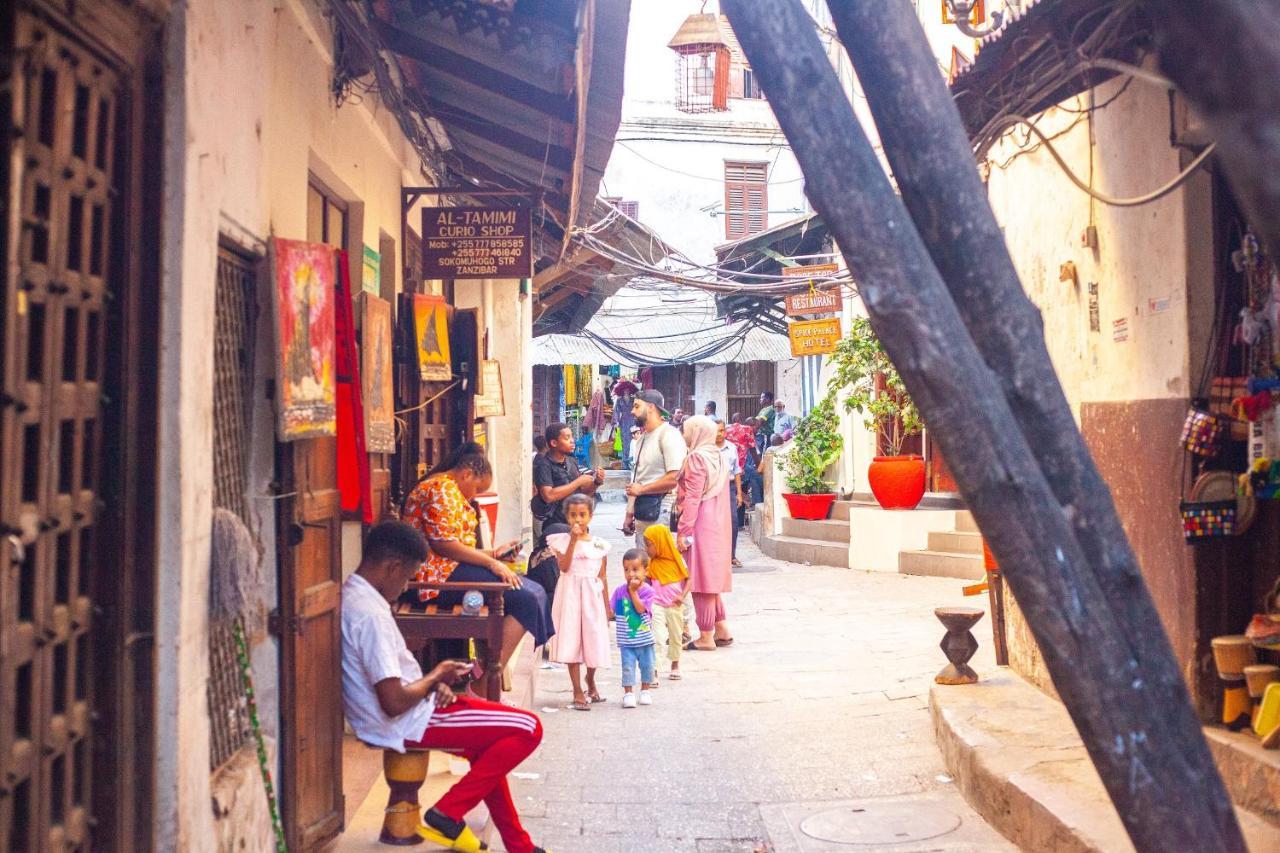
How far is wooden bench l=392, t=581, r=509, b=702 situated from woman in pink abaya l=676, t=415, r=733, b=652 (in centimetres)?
404

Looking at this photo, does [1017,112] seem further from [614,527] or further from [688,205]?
[688,205]

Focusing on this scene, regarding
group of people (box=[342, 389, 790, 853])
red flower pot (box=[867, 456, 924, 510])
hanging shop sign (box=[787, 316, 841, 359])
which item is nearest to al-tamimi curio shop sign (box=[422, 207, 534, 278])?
group of people (box=[342, 389, 790, 853])

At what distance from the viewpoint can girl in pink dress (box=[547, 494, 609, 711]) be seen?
28.1ft

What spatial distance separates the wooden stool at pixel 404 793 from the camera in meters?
5.23

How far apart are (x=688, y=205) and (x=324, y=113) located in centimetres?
2702

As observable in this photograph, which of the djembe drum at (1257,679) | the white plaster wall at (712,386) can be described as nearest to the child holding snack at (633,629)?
the djembe drum at (1257,679)

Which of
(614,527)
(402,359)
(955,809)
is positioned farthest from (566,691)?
(614,527)

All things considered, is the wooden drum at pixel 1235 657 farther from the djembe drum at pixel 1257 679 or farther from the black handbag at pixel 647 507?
the black handbag at pixel 647 507

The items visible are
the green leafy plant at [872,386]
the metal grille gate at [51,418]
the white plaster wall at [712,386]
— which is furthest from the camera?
the white plaster wall at [712,386]

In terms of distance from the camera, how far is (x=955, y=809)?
20.7 feet

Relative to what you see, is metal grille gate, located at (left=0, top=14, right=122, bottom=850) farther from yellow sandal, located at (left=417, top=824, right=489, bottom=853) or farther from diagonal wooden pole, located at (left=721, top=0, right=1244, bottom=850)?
yellow sandal, located at (left=417, top=824, right=489, bottom=853)

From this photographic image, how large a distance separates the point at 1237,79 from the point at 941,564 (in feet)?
42.8

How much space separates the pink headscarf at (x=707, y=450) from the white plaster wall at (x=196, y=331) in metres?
6.47

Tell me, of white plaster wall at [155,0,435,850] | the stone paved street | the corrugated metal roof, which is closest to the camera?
white plaster wall at [155,0,435,850]
